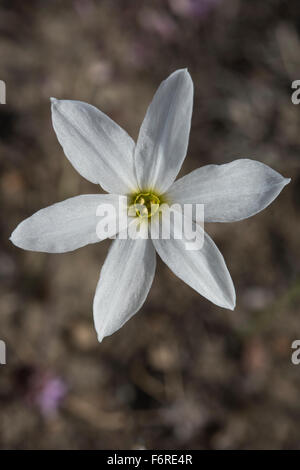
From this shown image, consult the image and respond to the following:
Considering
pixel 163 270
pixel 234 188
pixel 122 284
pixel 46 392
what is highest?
pixel 234 188

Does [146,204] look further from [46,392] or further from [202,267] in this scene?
[46,392]

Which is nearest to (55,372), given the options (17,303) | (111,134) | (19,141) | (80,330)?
(80,330)

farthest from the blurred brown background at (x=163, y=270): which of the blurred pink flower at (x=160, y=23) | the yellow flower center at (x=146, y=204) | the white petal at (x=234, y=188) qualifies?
the white petal at (x=234, y=188)

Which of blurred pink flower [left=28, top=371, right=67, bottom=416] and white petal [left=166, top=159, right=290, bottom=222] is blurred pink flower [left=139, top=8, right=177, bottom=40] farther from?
blurred pink flower [left=28, top=371, right=67, bottom=416]

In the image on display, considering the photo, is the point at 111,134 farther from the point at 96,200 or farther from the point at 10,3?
the point at 10,3

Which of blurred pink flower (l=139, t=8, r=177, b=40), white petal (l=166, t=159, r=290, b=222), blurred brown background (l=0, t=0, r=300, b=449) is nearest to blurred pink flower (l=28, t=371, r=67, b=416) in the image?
blurred brown background (l=0, t=0, r=300, b=449)

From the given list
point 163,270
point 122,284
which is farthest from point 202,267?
point 163,270
